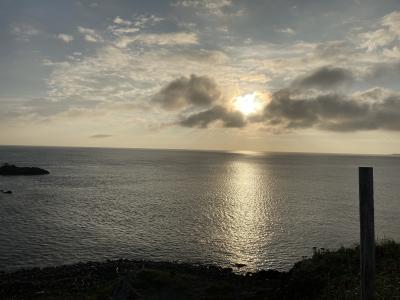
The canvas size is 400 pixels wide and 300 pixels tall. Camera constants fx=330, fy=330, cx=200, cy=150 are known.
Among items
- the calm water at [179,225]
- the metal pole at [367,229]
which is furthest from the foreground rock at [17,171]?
the metal pole at [367,229]

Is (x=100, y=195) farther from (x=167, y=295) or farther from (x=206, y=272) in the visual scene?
(x=167, y=295)

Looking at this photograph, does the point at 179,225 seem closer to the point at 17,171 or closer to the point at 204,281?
the point at 204,281

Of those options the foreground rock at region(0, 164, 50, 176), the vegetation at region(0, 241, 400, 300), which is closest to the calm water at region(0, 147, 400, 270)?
the vegetation at region(0, 241, 400, 300)

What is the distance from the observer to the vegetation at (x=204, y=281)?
19.7 meters

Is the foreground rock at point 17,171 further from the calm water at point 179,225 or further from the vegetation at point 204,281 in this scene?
the vegetation at point 204,281

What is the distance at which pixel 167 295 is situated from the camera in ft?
99.9

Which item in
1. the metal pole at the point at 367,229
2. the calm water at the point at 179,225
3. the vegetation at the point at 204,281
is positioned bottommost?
the calm water at the point at 179,225

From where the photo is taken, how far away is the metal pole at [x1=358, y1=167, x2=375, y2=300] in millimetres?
9352

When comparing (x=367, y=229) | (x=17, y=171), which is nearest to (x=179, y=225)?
(x=367, y=229)

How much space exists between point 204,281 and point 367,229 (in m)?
28.1

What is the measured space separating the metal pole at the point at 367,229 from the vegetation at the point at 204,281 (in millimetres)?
6530

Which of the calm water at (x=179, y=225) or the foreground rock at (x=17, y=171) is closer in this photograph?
the calm water at (x=179, y=225)

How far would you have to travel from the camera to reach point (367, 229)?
378 inches

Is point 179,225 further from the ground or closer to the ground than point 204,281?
closer to the ground
